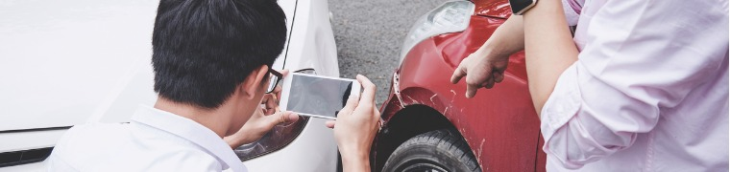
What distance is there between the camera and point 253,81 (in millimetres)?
1546

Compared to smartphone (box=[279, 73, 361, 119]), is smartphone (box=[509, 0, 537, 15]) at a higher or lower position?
higher

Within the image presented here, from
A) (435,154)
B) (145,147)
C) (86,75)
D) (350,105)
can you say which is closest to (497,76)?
(350,105)

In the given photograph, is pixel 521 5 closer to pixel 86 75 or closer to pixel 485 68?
pixel 485 68

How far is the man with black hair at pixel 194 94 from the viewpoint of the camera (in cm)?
135

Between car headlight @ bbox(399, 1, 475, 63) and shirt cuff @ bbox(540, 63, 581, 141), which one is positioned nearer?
shirt cuff @ bbox(540, 63, 581, 141)

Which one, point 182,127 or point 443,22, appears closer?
point 182,127

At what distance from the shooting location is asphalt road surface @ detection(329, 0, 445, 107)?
396 cm

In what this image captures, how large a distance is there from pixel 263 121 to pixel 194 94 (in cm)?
55

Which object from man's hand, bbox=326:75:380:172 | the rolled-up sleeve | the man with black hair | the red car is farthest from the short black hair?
the red car

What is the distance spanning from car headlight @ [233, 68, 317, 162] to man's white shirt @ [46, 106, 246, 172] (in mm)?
690

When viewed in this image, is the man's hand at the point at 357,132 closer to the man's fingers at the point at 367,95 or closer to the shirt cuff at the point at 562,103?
the man's fingers at the point at 367,95

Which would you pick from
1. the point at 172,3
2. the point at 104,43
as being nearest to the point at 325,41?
the point at 104,43

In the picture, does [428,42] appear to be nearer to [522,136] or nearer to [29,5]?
[522,136]

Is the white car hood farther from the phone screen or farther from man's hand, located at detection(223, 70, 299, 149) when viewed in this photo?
the phone screen
